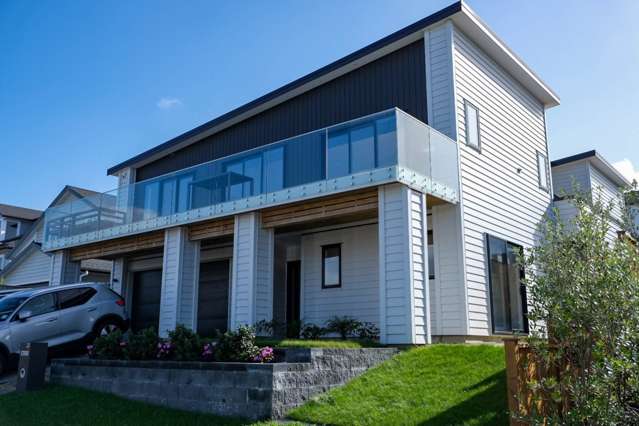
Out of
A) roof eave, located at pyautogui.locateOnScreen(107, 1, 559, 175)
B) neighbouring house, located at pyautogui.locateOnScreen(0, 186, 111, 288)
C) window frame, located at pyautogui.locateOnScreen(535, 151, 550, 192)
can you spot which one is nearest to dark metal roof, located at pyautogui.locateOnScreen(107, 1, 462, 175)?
roof eave, located at pyautogui.locateOnScreen(107, 1, 559, 175)

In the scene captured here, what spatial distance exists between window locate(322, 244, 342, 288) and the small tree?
31.7ft

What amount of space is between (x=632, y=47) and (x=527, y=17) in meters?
1.99

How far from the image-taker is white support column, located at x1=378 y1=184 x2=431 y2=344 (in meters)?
10.7

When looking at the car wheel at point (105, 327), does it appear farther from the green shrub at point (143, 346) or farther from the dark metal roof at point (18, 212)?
the dark metal roof at point (18, 212)

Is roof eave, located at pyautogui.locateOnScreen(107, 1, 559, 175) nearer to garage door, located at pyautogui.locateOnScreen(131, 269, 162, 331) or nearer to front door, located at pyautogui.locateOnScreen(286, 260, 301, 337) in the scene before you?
garage door, located at pyautogui.locateOnScreen(131, 269, 162, 331)

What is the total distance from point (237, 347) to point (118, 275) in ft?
38.8

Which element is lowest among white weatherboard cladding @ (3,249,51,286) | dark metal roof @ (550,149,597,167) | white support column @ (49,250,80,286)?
white support column @ (49,250,80,286)

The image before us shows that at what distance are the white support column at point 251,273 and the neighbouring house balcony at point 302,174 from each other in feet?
1.54

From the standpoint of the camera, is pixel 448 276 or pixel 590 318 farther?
pixel 448 276

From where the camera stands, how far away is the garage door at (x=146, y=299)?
19.3 m

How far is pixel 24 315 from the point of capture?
1338 centimetres

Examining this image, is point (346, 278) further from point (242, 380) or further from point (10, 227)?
point (10, 227)

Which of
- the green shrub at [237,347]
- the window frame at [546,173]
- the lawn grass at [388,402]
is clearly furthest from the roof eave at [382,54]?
the green shrub at [237,347]

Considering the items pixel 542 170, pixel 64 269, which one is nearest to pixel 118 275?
pixel 64 269
